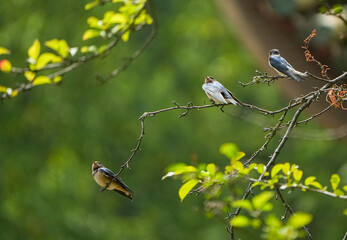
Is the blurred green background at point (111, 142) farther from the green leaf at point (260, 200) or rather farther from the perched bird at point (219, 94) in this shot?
the green leaf at point (260, 200)

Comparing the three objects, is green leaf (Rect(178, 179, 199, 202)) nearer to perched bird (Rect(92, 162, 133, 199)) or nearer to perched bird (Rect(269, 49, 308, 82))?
perched bird (Rect(269, 49, 308, 82))

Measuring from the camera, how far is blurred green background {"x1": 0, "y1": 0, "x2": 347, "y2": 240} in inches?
448

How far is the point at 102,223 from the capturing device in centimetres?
1128

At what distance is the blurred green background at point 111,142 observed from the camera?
11383 mm

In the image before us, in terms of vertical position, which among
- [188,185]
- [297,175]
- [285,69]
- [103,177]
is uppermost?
[285,69]

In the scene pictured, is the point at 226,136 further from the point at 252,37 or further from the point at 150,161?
the point at 252,37

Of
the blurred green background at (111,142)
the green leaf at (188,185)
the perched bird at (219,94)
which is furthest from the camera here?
the blurred green background at (111,142)

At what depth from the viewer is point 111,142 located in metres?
12.5

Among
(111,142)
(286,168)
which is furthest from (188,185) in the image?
(111,142)

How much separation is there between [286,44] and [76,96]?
26.2 ft

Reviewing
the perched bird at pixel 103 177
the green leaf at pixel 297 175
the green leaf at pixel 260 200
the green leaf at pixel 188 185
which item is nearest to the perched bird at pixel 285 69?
the green leaf at pixel 297 175

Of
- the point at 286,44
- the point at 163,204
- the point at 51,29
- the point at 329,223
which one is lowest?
the point at 329,223

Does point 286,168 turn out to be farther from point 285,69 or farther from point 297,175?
point 285,69

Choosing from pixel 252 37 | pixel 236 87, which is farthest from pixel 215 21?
pixel 252 37
